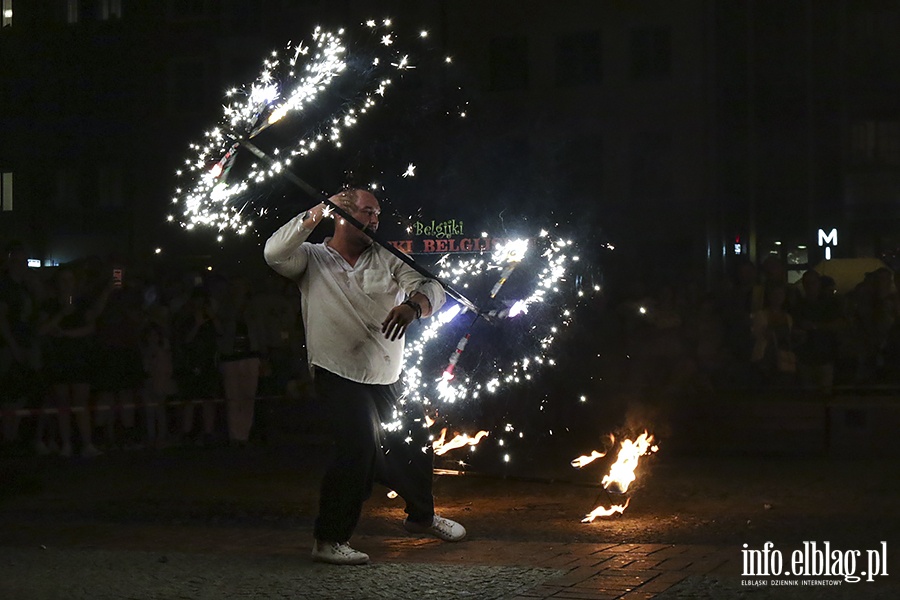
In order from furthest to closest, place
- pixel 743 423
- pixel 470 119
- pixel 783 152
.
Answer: pixel 783 152
pixel 743 423
pixel 470 119

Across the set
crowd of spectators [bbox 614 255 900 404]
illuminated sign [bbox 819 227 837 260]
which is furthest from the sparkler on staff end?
illuminated sign [bbox 819 227 837 260]

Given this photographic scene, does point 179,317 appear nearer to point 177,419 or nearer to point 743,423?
point 177,419

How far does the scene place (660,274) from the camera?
38844mm

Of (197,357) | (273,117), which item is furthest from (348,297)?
(197,357)

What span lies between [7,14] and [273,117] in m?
45.0

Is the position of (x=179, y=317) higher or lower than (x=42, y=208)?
lower

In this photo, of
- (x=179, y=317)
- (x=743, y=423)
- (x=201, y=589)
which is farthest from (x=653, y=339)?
(x=201, y=589)

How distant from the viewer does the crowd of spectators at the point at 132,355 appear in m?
13.2

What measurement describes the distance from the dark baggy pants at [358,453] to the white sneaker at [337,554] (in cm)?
3

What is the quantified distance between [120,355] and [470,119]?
559 centimetres

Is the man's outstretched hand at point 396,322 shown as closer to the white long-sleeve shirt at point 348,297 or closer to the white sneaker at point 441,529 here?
the white long-sleeve shirt at point 348,297

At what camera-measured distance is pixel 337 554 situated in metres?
6.91

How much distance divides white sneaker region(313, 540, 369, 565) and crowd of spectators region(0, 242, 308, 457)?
20.0 feet

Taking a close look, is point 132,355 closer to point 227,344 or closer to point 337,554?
point 227,344
